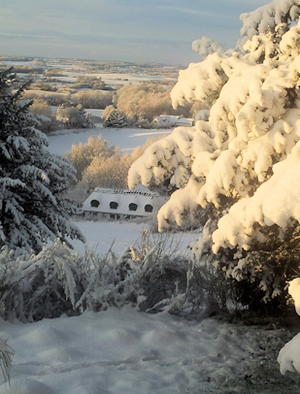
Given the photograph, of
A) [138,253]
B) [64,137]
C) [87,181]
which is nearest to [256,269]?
[138,253]

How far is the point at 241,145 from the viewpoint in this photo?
4.90 meters

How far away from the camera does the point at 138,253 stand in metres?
6.14

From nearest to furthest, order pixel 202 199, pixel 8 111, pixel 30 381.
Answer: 1. pixel 30 381
2. pixel 202 199
3. pixel 8 111

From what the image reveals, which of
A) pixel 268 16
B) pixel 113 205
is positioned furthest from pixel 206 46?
pixel 113 205

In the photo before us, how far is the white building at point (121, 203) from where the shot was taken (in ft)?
112

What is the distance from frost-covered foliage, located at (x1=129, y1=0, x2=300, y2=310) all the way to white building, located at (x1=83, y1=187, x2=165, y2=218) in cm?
2767

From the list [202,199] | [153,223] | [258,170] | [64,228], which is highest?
[258,170]

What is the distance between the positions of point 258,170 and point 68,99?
7073 cm

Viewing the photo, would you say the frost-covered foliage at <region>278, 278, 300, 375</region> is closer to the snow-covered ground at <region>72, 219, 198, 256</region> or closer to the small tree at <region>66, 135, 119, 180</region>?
the snow-covered ground at <region>72, 219, 198, 256</region>

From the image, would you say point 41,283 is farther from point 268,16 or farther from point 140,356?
point 268,16

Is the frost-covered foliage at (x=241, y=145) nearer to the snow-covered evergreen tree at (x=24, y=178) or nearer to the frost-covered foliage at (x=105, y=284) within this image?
the frost-covered foliage at (x=105, y=284)

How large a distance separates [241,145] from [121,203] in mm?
29867

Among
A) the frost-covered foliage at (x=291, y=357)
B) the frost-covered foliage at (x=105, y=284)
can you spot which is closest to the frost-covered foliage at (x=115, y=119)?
the frost-covered foliage at (x=105, y=284)

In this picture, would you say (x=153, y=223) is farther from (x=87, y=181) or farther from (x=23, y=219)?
(x=23, y=219)
